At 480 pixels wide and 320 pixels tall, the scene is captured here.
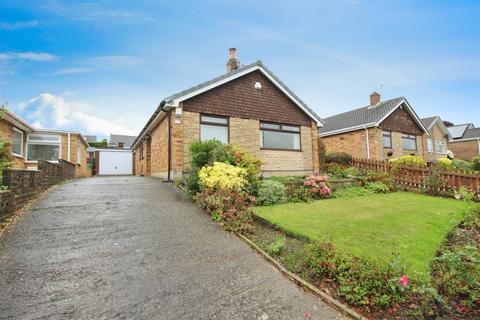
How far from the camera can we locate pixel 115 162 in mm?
24625

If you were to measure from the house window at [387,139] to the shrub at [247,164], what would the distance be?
16.2 meters

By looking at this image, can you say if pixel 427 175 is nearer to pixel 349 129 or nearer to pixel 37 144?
pixel 349 129

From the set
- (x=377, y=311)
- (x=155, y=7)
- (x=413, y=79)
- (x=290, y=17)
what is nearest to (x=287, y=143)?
(x=290, y=17)

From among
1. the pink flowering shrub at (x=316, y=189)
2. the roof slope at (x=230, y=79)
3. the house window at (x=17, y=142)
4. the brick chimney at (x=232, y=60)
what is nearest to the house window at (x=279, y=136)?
the roof slope at (x=230, y=79)

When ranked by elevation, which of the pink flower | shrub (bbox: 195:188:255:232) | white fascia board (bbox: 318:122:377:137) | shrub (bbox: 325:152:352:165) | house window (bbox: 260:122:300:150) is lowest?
the pink flower

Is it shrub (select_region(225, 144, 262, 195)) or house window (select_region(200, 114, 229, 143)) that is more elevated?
house window (select_region(200, 114, 229, 143))

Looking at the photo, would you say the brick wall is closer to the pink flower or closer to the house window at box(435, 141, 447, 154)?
the house window at box(435, 141, 447, 154)

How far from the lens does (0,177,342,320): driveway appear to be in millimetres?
2439

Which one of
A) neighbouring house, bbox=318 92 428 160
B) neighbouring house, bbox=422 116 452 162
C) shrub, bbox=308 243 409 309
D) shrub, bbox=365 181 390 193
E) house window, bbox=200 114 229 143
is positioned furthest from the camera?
neighbouring house, bbox=422 116 452 162

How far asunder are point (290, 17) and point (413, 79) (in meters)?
12.4

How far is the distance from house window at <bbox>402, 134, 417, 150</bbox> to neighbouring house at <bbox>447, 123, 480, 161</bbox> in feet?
41.5

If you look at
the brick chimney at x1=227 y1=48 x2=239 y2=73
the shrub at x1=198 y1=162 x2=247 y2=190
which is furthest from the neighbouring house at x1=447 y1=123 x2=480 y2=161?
the shrub at x1=198 y1=162 x2=247 y2=190

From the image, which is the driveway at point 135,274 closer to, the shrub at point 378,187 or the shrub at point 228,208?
the shrub at point 228,208

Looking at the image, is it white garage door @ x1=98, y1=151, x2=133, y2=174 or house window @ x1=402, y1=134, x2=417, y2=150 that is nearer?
house window @ x1=402, y1=134, x2=417, y2=150
